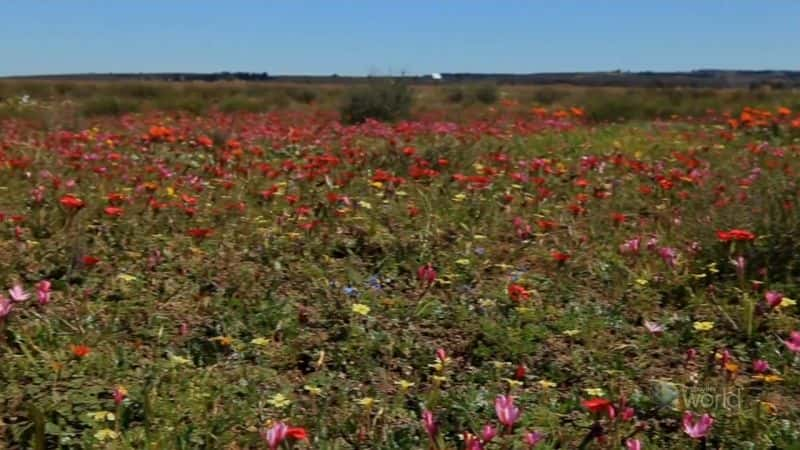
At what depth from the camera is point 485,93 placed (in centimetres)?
2469

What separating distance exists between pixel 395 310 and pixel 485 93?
22.0 meters

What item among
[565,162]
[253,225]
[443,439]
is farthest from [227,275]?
[565,162]

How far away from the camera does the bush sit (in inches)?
539

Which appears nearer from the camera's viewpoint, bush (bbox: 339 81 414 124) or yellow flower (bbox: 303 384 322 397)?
yellow flower (bbox: 303 384 322 397)

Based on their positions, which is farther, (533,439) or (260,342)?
(260,342)

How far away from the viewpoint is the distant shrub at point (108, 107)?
17.1 meters

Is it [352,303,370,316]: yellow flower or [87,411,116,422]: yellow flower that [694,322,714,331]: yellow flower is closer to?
[352,303,370,316]: yellow flower

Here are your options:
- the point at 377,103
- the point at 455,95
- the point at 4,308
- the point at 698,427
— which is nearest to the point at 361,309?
the point at 4,308

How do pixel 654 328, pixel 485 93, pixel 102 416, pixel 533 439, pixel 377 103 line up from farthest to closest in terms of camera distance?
pixel 485 93 < pixel 377 103 < pixel 654 328 < pixel 102 416 < pixel 533 439

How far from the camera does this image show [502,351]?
2959 mm

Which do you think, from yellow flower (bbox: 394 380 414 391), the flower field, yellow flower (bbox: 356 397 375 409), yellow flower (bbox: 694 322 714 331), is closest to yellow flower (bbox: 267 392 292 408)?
the flower field

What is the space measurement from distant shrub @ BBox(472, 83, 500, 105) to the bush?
1036cm

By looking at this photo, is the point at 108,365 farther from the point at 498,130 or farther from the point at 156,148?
the point at 498,130

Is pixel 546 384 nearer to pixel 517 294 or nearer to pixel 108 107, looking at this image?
pixel 517 294
